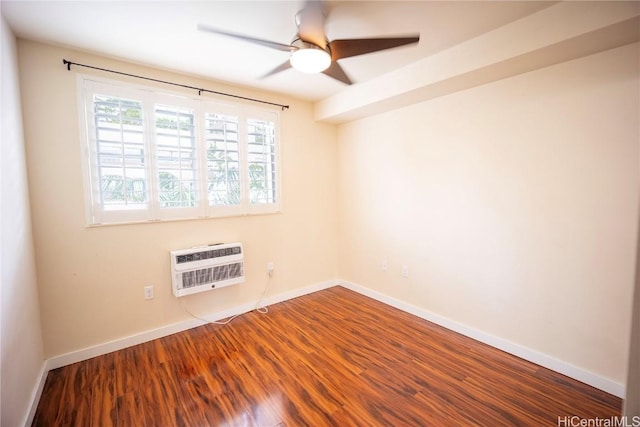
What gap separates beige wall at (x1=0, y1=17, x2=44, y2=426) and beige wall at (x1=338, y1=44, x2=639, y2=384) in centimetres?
305

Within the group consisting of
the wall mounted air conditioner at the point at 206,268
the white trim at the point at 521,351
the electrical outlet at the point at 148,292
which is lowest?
the white trim at the point at 521,351

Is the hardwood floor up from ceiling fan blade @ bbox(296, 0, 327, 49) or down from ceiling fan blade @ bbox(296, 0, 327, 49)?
down

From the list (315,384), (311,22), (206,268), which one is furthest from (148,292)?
(311,22)

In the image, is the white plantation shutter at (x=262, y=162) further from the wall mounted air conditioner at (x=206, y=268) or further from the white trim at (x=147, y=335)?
the white trim at (x=147, y=335)

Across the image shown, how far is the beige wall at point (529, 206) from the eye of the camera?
179 centimetres

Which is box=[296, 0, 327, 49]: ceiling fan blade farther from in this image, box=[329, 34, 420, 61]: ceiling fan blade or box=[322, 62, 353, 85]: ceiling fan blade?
box=[322, 62, 353, 85]: ceiling fan blade

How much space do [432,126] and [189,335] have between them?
3.12m

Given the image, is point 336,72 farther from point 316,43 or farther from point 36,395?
point 36,395

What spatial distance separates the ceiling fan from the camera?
162 cm

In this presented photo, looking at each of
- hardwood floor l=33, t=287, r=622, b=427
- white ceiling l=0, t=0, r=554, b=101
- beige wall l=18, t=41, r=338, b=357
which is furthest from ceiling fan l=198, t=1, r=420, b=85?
hardwood floor l=33, t=287, r=622, b=427

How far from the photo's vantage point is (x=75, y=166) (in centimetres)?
218

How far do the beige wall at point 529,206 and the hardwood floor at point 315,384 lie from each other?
0.34m

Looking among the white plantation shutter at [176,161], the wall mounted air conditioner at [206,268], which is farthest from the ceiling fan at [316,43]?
the wall mounted air conditioner at [206,268]

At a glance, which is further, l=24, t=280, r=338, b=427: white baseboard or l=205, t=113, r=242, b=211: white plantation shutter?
l=205, t=113, r=242, b=211: white plantation shutter
